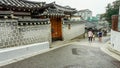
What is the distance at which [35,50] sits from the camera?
1565 centimetres

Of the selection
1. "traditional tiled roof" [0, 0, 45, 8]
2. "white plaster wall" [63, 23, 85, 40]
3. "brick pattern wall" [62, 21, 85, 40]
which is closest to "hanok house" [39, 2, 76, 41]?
"brick pattern wall" [62, 21, 85, 40]

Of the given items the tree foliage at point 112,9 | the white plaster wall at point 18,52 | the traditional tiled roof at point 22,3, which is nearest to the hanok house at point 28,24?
the traditional tiled roof at point 22,3

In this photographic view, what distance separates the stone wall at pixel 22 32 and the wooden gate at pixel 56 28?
445 centimetres

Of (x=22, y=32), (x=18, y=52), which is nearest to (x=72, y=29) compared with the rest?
(x=22, y=32)

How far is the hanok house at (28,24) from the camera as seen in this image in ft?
43.8

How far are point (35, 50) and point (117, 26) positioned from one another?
8294 millimetres

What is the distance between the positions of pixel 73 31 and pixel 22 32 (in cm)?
1515

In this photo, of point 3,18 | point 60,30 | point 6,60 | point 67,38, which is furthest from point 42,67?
point 67,38

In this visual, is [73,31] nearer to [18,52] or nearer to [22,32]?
[22,32]

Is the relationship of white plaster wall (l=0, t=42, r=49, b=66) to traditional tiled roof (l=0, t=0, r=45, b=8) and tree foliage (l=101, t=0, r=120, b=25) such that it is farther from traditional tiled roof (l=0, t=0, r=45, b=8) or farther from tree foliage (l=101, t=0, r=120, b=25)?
tree foliage (l=101, t=0, r=120, b=25)

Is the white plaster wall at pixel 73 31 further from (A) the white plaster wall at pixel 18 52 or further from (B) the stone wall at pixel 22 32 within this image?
(A) the white plaster wall at pixel 18 52

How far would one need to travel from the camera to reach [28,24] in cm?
1577

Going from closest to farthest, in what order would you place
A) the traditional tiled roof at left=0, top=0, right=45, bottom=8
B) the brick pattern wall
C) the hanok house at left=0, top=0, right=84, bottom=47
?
the hanok house at left=0, top=0, right=84, bottom=47
the traditional tiled roof at left=0, top=0, right=45, bottom=8
the brick pattern wall

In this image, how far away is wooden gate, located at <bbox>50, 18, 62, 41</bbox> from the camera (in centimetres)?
2363
